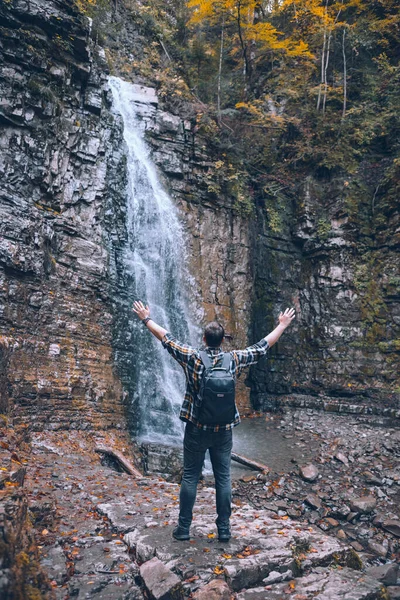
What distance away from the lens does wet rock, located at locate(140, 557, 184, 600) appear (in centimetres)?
331

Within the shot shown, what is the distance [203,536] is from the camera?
13.9ft

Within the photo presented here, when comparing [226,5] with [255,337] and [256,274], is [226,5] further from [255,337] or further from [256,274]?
[255,337]

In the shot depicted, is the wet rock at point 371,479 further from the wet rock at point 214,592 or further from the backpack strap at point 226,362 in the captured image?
the backpack strap at point 226,362

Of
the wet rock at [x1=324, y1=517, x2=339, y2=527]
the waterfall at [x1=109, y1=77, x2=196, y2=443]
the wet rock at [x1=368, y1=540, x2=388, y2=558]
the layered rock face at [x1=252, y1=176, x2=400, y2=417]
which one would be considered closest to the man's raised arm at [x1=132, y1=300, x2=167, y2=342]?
the wet rock at [x1=368, y1=540, x2=388, y2=558]

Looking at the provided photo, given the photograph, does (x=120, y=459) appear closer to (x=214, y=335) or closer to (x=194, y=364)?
(x=194, y=364)

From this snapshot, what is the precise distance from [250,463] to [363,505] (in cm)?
243

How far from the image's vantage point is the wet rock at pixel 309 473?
9.21m

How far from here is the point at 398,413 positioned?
11695 mm

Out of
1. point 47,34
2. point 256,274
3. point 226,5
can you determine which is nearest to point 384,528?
point 256,274

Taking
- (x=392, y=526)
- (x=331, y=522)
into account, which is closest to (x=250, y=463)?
(x=331, y=522)

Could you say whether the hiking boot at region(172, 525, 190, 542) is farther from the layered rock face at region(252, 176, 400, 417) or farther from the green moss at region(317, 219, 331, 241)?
the green moss at region(317, 219, 331, 241)

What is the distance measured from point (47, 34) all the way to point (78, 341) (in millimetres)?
7499

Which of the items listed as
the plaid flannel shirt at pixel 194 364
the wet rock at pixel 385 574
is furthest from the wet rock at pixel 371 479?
the plaid flannel shirt at pixel 194 364

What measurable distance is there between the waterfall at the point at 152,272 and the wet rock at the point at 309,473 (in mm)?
3065
